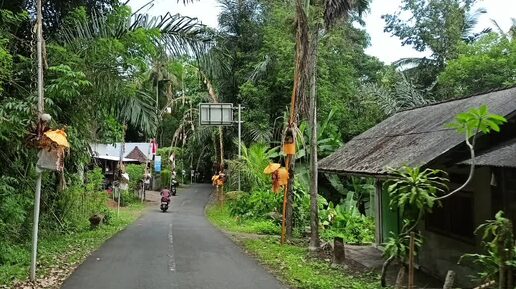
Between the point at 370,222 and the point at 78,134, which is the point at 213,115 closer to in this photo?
the point at 370,222

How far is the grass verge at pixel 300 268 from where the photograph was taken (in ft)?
29.1

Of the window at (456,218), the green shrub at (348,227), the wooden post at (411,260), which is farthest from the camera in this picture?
the green shrub at (348,227)

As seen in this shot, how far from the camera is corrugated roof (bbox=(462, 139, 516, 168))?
666 cm

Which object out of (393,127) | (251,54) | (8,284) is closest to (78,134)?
(8,284)

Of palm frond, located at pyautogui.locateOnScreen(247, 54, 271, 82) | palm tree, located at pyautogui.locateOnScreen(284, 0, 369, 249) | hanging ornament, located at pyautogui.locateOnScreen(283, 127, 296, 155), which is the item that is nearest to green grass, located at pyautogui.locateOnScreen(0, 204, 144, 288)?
hanging ornament, located at pyautogui.locateOnScreen(283, 127, 296, 155)

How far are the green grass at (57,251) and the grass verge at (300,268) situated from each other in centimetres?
376

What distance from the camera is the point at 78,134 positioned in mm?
13094

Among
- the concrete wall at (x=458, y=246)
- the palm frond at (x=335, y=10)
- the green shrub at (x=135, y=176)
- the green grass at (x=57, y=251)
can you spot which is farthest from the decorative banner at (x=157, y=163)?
the concrete wall at (x=458, y=246)

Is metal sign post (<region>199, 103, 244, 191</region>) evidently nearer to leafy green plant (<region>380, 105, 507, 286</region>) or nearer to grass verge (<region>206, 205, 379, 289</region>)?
grass verge (<region>206, 205, 379, 289</region>)

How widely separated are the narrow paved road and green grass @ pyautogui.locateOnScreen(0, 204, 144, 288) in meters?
0.37

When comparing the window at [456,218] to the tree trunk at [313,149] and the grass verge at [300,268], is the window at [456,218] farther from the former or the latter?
the tree trunk at [313,149]

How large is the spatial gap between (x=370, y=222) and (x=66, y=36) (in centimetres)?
1147

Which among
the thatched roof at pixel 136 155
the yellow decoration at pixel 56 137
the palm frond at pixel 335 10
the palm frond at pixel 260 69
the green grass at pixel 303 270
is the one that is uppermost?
the palm frond at pixel 260 69

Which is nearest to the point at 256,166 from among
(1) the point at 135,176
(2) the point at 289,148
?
(2) the point at 289,148
